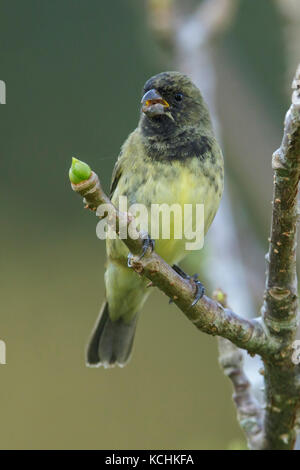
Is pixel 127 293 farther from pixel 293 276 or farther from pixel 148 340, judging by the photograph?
pixel 148 340

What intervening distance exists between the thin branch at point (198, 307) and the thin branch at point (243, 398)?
0.19m

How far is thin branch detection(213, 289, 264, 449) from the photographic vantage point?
8.79ft

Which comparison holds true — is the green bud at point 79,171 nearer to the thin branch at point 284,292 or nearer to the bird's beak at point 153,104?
the thin branch at point 284,292

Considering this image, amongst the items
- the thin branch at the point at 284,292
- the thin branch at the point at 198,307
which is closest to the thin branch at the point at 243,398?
the thin branch at the point at 284,292

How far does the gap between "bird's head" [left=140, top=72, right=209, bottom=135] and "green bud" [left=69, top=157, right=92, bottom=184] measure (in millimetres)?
1415

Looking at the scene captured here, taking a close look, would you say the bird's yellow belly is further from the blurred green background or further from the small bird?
the blurred green background

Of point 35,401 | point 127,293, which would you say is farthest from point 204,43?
point 35,401

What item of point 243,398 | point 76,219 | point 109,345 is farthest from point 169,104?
point 76,219

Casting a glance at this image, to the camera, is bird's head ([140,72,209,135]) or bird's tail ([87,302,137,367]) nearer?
bird's head ([140,72,209,135])

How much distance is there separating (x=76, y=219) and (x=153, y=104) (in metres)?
2.98

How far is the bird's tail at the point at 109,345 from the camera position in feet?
12.4

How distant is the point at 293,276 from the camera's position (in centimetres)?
239

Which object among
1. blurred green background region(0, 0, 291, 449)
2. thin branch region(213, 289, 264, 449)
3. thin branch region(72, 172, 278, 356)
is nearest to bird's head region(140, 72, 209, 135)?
thin branch region(213, 289, 264, 449)

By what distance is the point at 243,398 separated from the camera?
2.70 metres
